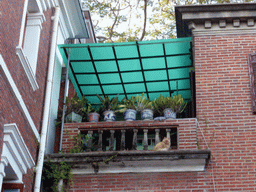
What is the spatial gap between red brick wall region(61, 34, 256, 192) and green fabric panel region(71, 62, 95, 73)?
2349 millimetres

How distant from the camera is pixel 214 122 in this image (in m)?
10.1

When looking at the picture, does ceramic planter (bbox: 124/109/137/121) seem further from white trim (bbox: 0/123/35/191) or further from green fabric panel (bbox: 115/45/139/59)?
white trim (bbox: 0/123/35/191)

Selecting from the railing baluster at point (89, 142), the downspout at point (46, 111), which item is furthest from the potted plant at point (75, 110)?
the downspout at point (46, 111)

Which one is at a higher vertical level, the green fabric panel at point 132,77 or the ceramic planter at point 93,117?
the green fabric panel at point 132,77

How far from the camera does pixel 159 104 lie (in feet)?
35.2

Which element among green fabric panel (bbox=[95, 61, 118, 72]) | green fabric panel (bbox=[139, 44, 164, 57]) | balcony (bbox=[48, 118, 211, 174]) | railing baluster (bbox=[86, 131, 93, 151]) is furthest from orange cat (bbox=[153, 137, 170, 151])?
green fabric panel (bbox=[95, 61, 118, 72])

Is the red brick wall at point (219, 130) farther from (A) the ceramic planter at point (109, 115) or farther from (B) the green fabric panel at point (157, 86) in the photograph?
(B) the green fabric panel at point (157, 86)

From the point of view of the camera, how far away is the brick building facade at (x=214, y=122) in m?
9.41

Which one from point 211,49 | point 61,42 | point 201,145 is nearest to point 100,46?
point 61,42

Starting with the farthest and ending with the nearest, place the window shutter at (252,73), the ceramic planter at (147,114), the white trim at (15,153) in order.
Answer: the ceramic planter at (147,114) → the window shutter at (252,73) → the white trim at (15,153)

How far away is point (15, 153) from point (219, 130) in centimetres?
469

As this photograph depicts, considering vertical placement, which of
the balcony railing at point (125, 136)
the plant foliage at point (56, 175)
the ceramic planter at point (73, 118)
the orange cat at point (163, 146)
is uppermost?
the ceramic planter at point (73, 118)

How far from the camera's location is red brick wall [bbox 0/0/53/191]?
7.37 metres

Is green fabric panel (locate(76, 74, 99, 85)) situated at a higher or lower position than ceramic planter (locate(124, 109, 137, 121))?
higher
